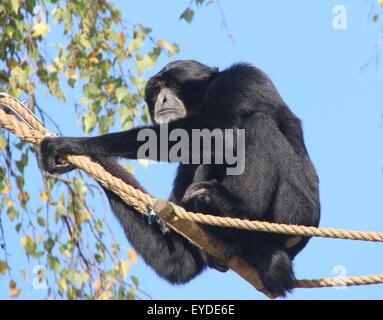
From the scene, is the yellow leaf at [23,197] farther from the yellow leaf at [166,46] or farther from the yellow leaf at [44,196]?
the yellow leaf at [166,46]

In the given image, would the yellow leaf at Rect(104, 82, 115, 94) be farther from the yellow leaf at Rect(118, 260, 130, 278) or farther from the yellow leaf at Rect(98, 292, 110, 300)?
the yellow leaf at Rect(98, 292, 110, 300)

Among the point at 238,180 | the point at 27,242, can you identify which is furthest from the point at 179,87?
the point at 27,242

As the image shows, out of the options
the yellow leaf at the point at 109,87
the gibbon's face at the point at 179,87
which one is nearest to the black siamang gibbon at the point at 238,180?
the gibbon's face at the point at 179,87

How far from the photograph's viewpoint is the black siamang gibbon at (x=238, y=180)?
5.77 meters

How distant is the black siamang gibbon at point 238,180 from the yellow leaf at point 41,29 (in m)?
1.79

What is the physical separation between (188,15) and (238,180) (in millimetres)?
2671

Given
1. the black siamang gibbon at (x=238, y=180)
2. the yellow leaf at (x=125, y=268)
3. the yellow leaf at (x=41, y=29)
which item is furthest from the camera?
the yellow leaf at (x=125, y=268)

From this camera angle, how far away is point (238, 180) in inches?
230

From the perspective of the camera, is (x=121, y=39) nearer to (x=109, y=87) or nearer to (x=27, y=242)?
(x=109, y=87)

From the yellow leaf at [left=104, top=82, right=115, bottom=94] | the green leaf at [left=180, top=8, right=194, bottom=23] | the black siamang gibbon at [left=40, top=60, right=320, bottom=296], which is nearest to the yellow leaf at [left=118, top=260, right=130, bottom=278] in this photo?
the black siamang gibbon at [left=40, top=60, right=320, bottom=296]

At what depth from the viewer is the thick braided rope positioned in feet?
15.6

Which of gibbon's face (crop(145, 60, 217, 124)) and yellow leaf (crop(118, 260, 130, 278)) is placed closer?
gibbon's face (crop(145, 60, 217, 124))

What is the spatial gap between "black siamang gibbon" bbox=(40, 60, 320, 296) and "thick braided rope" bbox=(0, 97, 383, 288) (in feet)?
0.75
